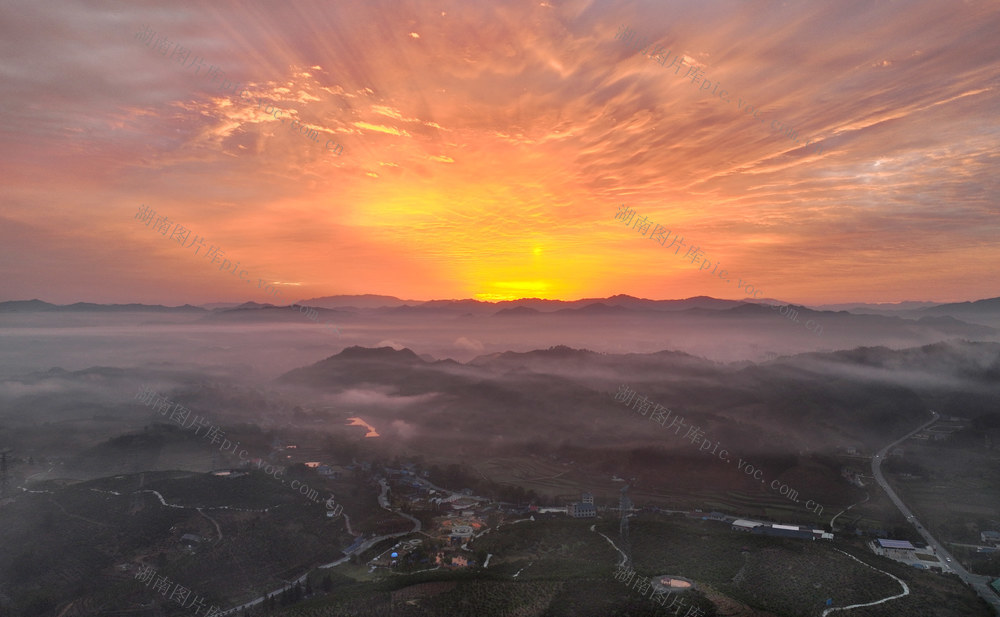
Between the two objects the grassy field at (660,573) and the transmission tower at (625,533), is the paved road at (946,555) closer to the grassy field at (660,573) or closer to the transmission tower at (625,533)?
the grassy field at (660,573)

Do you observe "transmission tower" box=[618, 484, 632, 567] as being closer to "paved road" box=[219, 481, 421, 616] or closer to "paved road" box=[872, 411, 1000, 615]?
"paved road" box=[219, 481, 421, 616]

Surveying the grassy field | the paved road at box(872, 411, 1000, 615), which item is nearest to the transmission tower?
the grassy field

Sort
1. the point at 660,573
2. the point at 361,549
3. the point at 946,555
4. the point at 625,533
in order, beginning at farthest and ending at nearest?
the point at 361,549, the point at 625,533, the point at 946,555, the point at 660,573

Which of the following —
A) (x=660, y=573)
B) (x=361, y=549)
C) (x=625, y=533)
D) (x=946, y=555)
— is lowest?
(x=361, y=549)

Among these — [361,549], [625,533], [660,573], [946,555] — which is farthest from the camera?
[361,549]

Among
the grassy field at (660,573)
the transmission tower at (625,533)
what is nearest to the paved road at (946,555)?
the grassy field at (660,573)

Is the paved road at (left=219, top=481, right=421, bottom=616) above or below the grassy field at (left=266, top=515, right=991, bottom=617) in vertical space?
below

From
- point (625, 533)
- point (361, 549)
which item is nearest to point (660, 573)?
point (625, 533)

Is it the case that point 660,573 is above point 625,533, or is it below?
above

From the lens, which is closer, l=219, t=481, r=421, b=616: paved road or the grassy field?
the grassy field

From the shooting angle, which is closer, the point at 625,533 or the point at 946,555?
the point at 946,555

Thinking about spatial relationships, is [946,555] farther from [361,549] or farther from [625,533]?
[361,549]
